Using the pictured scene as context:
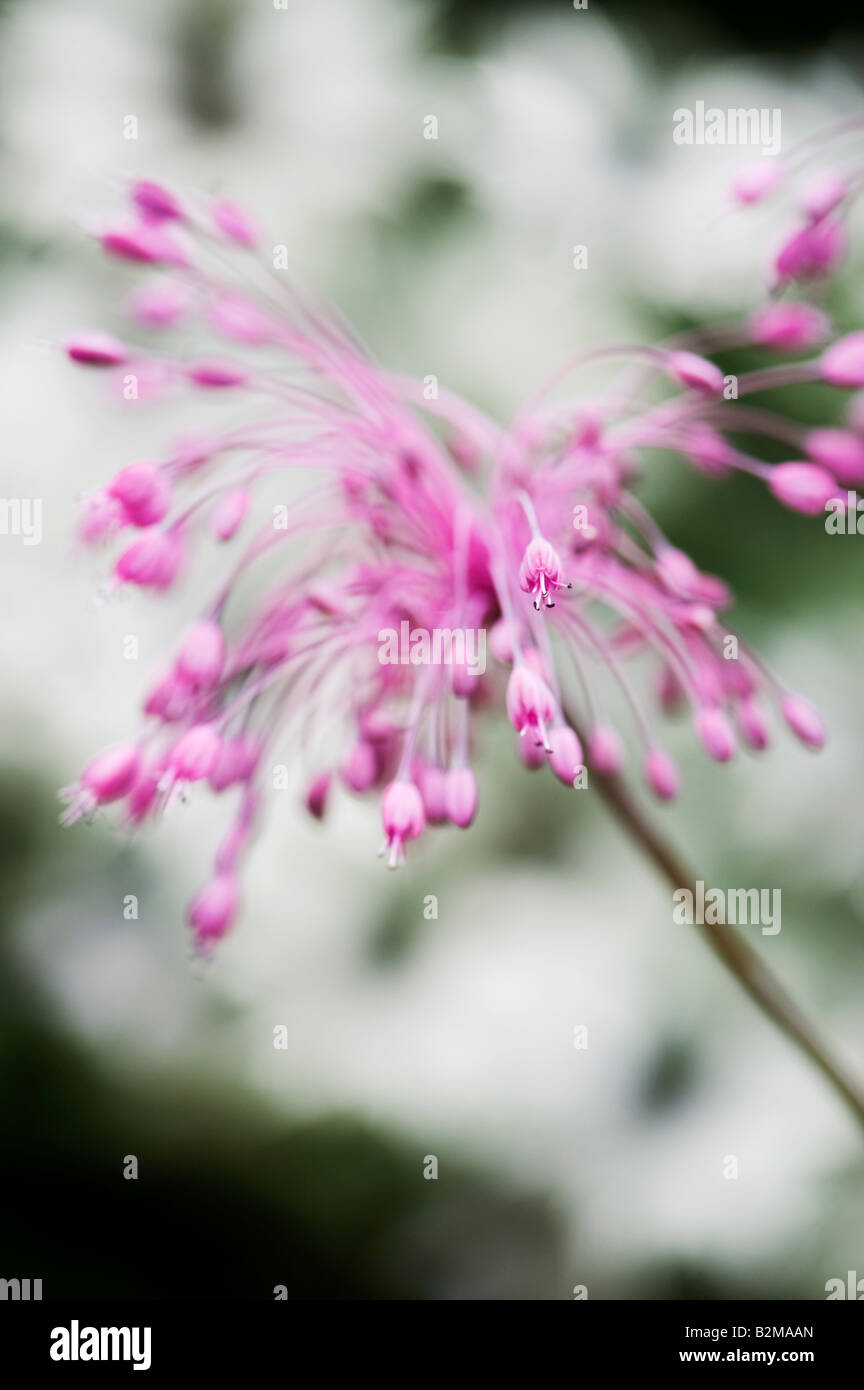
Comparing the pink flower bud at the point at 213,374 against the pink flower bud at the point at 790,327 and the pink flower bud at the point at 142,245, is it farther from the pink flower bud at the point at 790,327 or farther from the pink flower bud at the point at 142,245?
the pink flower bud at the point at 790,327

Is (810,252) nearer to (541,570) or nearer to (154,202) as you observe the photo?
(541,570)

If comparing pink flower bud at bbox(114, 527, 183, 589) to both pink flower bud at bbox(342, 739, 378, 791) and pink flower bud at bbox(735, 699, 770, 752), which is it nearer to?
pink flower bud at bbox(342, 739, 378, 791)

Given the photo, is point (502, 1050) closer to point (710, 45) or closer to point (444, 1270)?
point (444, 1270)

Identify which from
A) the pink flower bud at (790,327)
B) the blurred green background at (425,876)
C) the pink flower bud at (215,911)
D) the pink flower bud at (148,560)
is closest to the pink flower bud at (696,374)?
the pink flower bud at (790,327)

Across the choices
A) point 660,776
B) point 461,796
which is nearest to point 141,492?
point 461,796

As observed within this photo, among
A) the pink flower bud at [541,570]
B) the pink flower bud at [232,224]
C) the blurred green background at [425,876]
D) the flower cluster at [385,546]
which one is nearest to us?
the pink flower bud at [541,570]
